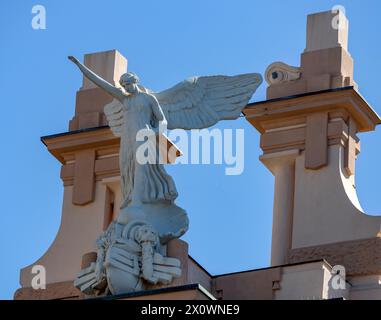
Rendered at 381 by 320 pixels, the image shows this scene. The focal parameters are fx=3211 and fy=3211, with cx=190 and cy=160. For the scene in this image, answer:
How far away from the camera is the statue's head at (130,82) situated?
3697cm

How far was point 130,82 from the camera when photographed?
121 feet

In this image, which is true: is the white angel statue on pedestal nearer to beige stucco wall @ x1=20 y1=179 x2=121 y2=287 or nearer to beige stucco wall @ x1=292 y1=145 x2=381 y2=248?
beige stucco wall @ x1=292 y1=145 x2=381 y2=248

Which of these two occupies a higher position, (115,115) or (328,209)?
(115,115)

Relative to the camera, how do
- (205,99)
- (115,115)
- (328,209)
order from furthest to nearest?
(328,209) < (115,115) < (205,99)

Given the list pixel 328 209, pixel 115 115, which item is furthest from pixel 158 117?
pixel 328 209

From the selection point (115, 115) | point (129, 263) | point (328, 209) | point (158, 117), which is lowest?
point (129, 263)

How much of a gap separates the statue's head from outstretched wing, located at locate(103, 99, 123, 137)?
0.45 meters

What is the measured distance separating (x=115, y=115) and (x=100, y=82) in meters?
0.88

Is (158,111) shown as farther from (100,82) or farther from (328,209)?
(328,209)

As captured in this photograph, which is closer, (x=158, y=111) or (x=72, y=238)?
(x=158, y=111)

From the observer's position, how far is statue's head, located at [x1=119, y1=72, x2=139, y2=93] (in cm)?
3697

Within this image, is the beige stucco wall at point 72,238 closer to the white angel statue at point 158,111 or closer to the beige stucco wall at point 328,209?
the white angel statue at point 158,111
